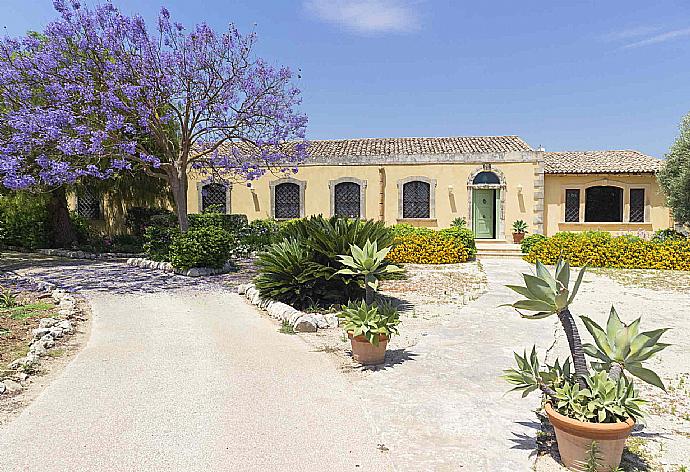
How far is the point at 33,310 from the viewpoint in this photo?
7281mm

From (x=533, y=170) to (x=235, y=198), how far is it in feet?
35.7

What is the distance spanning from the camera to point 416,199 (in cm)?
1820

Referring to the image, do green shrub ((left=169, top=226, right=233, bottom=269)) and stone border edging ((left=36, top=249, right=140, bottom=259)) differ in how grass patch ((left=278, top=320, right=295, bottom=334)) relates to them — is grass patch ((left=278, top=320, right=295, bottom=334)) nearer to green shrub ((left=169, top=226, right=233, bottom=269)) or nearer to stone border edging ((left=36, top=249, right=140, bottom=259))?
green shrub ((left=169, top=226, right=233, bottom=269))

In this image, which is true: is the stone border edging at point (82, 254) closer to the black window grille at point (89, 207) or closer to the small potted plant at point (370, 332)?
the black window grille at point (89, 207)

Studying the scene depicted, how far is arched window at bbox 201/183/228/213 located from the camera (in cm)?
1919

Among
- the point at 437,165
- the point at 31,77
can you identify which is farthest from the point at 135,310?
the point at 437,165

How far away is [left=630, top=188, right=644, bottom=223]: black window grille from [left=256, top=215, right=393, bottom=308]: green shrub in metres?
14.1

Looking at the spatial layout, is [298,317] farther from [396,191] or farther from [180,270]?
[396,191]

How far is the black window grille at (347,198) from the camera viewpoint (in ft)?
60.7

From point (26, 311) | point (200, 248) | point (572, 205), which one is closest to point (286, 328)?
point (26, 311)

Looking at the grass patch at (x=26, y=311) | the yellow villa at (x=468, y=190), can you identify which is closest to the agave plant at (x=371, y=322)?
the grass patch at (x=26, y=311)

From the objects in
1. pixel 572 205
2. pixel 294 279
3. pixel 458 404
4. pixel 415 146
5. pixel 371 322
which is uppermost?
pixel 415 146

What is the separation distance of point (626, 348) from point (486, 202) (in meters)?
15.5

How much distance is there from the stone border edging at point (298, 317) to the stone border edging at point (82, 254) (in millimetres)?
8992
